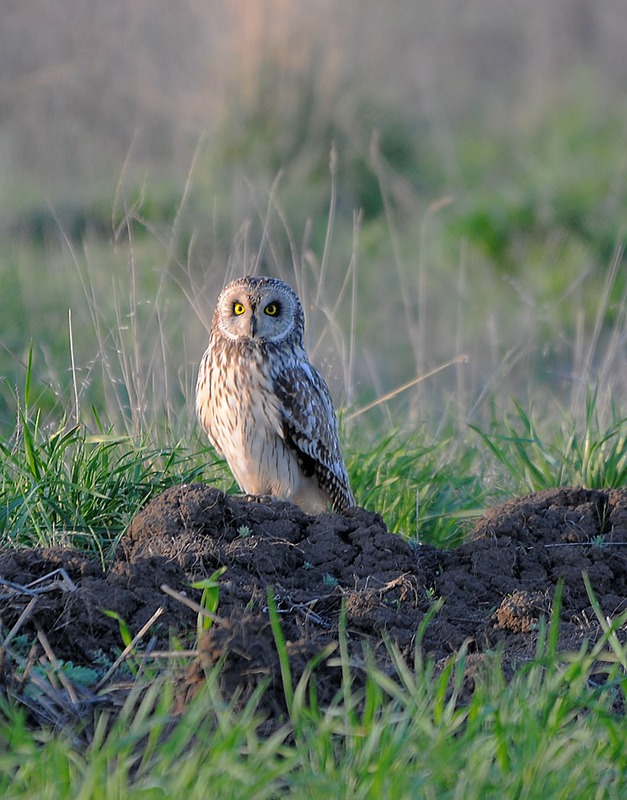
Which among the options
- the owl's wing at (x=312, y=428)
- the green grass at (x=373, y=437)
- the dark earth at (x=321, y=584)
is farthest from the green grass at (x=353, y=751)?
the owl's wing at (x=312, y=428)

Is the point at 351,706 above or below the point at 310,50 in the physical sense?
below

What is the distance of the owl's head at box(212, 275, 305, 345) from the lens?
205 inches

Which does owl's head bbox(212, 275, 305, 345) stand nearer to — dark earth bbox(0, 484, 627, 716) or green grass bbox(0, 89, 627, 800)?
green grass bbox(0, 89, 627, 800)

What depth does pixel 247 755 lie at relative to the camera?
299cm

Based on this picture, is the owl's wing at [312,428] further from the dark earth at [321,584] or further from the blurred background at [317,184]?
the blurred background at [317,184]

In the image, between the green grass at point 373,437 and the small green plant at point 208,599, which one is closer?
the green grass at point 373,437

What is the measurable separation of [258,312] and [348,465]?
859 millimetres

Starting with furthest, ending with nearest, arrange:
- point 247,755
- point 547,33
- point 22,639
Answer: point 547,33 < point 22,639 < point 247,755

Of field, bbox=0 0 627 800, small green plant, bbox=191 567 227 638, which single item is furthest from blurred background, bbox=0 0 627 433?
small green plant, bbox=191 567 227 638

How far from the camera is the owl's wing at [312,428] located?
17.2ft

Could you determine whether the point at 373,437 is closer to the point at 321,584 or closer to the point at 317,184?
the point at 321,584

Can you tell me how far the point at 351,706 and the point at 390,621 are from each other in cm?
95

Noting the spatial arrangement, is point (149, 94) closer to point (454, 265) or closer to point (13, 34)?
point (13, 34)

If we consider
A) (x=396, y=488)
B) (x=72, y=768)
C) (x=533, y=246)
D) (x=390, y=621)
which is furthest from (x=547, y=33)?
(x=72, y=768)
